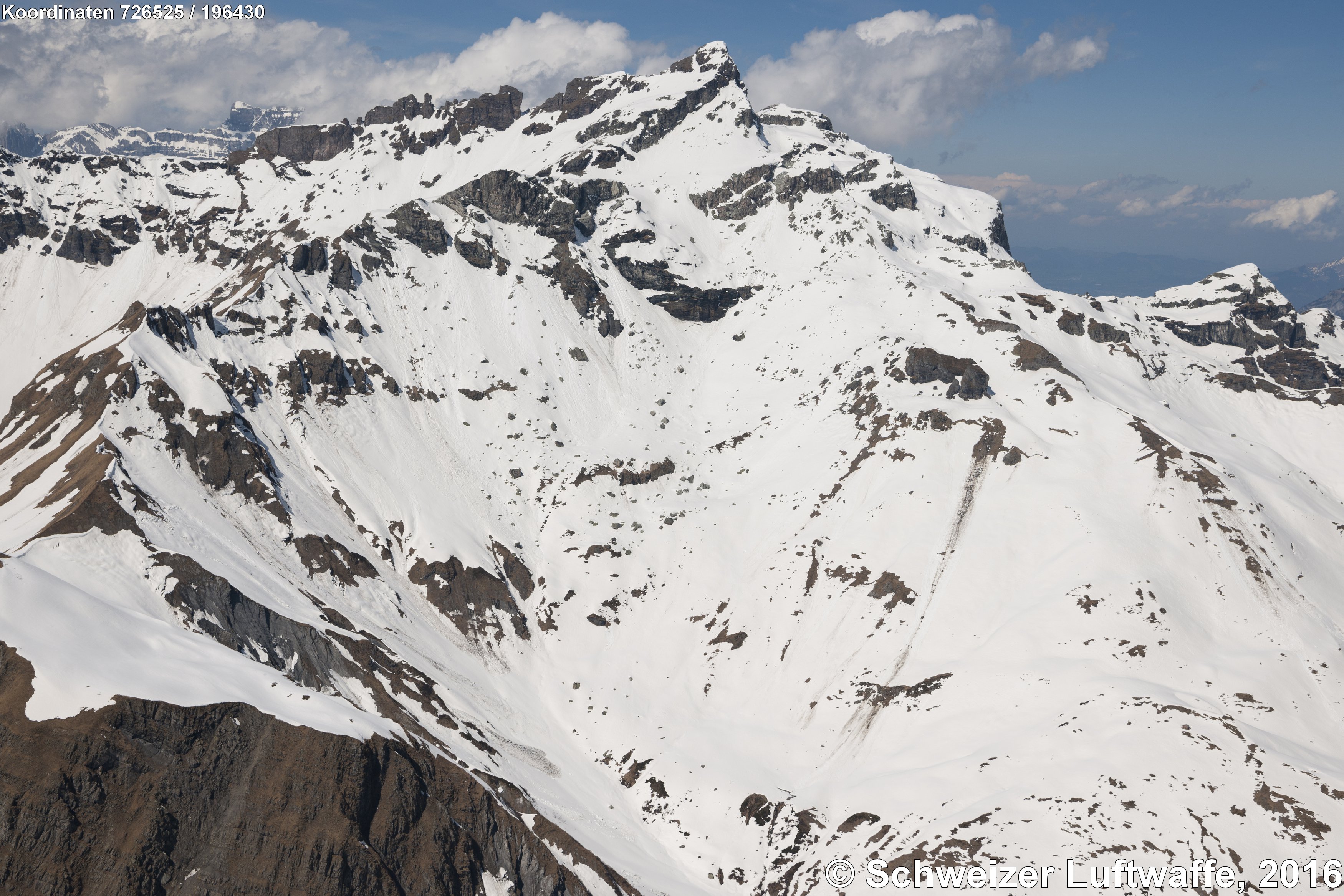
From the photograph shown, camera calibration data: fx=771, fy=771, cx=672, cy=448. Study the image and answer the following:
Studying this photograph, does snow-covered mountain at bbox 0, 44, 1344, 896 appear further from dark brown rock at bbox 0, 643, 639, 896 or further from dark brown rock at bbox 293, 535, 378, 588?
dark brown rock at bbox 293, 535, 378, 588

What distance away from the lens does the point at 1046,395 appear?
137 meters

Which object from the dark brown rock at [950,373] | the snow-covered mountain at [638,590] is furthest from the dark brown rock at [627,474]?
the dark brown rock at [950,373]

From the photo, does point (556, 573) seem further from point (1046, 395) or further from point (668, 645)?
point (1046, 395)

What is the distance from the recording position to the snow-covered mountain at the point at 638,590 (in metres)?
64.6

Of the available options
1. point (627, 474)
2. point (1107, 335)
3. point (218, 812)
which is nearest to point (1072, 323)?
point (1107, 335)

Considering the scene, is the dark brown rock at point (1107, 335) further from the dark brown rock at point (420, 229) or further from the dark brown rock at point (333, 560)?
the dark brown rock at point (420, 229)

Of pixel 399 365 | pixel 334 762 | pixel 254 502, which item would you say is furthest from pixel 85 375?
pixel 334 762

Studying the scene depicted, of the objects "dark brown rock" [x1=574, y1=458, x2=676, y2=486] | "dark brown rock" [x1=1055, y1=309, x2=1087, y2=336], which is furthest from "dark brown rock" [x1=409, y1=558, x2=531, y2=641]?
"dark brown rock" [x1=1055, y1=309, x2=1087, y2=336]

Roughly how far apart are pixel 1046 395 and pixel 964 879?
9174 cm

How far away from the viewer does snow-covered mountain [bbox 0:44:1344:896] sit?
212 feet

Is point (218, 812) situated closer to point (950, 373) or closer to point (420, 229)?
point (950, 373)

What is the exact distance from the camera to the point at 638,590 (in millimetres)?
134875

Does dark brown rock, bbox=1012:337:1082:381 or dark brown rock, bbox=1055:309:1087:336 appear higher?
dark brown rock, bbox=1055:309:1087:336

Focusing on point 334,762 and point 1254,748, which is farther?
point 1254,748
